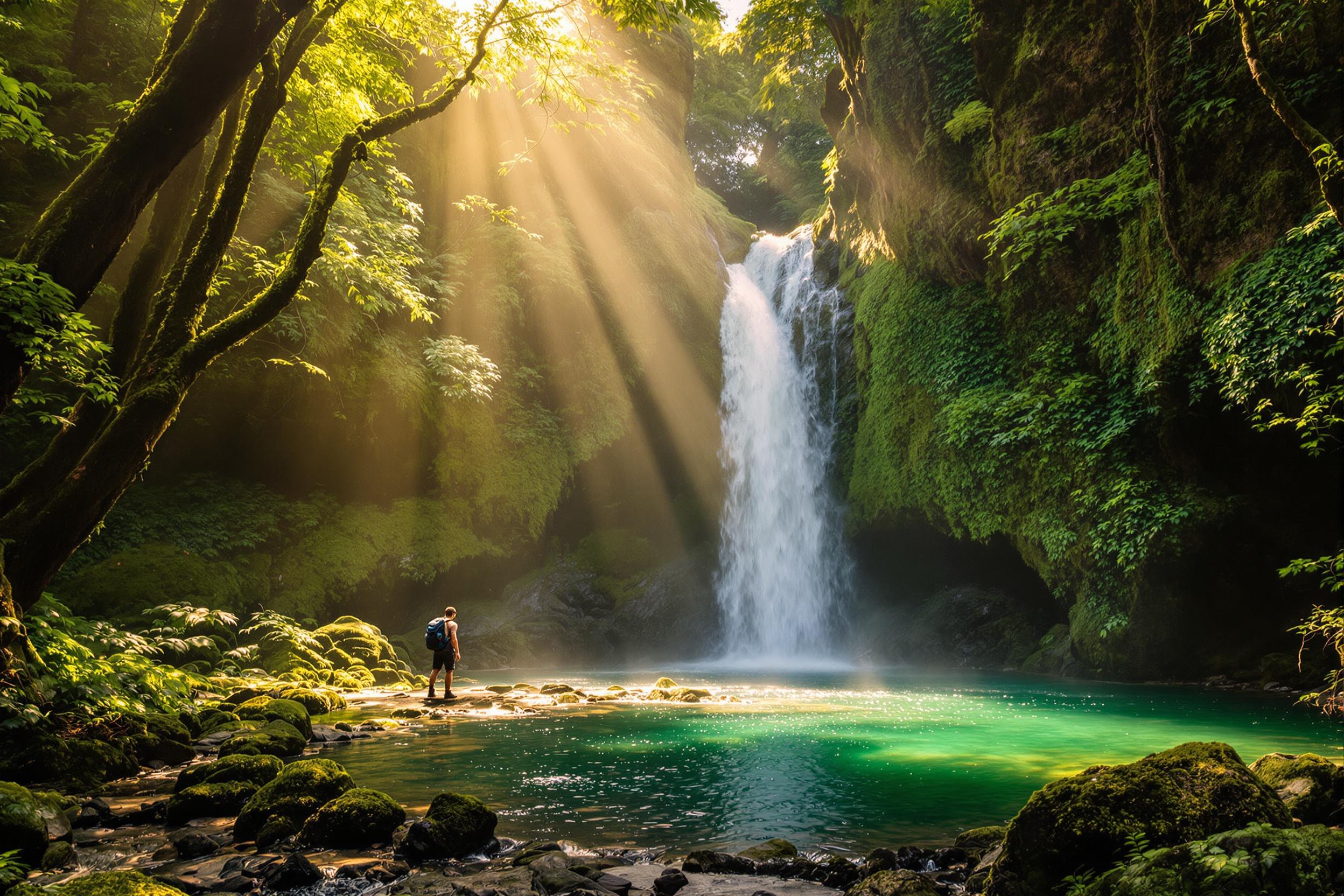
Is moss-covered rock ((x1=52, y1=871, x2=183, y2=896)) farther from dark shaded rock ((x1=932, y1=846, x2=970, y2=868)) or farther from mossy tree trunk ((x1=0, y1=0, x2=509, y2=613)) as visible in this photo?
dark shaded rock ((x1=932, y1=846, x2=970, y2=868))

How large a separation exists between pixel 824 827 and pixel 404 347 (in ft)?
54.2

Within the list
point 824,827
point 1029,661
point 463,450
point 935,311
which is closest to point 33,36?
point 463,450

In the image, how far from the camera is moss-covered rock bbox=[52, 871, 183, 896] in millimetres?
2740

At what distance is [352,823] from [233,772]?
1.67m

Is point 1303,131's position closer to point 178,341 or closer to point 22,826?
point 178,341

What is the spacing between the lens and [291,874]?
372 cm

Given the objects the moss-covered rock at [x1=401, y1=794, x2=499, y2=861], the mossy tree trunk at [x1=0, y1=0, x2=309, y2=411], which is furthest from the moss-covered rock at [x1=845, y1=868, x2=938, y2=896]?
the mossy tree trunk at [x1=0, y1=0, x2=309, y2=411]

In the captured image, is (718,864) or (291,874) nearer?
(291,874)

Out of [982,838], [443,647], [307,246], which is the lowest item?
[982,838]

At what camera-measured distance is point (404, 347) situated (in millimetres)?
18281

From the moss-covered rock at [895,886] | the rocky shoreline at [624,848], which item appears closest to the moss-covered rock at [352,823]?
the rocky shoreline at [624,848]

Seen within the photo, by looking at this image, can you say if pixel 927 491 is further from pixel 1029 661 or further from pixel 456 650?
pixel 456 650

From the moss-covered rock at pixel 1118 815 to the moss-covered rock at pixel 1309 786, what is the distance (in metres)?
0.68

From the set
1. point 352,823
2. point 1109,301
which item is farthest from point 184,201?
point 1109,301
